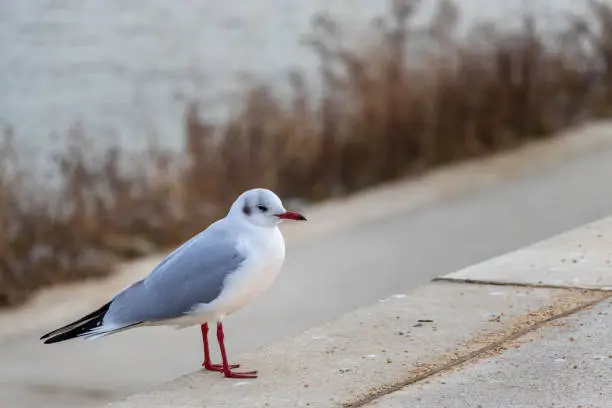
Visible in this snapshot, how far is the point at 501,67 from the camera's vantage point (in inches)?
496

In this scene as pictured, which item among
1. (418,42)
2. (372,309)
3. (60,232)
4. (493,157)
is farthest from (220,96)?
(372,309)

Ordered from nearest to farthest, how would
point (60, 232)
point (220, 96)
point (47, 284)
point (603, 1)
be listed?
1. point (47, 284)
2. point (60, 232)
3. point (220, 96)
4. point (603, 1)

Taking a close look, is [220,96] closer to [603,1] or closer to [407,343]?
[603,1]

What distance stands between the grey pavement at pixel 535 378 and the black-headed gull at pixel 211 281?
1.84 feet

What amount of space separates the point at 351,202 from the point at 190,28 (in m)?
8.89

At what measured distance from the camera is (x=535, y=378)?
16.0ft

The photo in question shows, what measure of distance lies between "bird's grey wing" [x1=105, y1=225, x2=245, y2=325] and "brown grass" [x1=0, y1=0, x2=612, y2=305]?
3.89 m

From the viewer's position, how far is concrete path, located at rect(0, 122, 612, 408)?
724cm

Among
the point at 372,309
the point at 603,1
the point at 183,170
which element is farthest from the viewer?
the point at 603,1

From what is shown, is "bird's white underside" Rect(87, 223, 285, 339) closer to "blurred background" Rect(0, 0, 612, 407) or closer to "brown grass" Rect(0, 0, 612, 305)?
"blurred background" Rect(0, 0, 612, 407)

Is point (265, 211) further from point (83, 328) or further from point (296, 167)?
point (296, 167)

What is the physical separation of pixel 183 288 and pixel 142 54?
1315 centimetres

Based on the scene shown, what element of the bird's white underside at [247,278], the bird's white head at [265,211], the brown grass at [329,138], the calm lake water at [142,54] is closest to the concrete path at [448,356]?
the bird's white underside at [247,278]

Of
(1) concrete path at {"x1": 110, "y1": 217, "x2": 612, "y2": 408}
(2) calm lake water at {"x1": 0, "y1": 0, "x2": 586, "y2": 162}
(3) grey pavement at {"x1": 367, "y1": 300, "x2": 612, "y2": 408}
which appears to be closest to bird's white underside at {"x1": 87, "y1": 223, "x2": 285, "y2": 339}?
(1) concrete path at {"x1": 110, "y1": 217, "x2": 612, "y2": 408}
